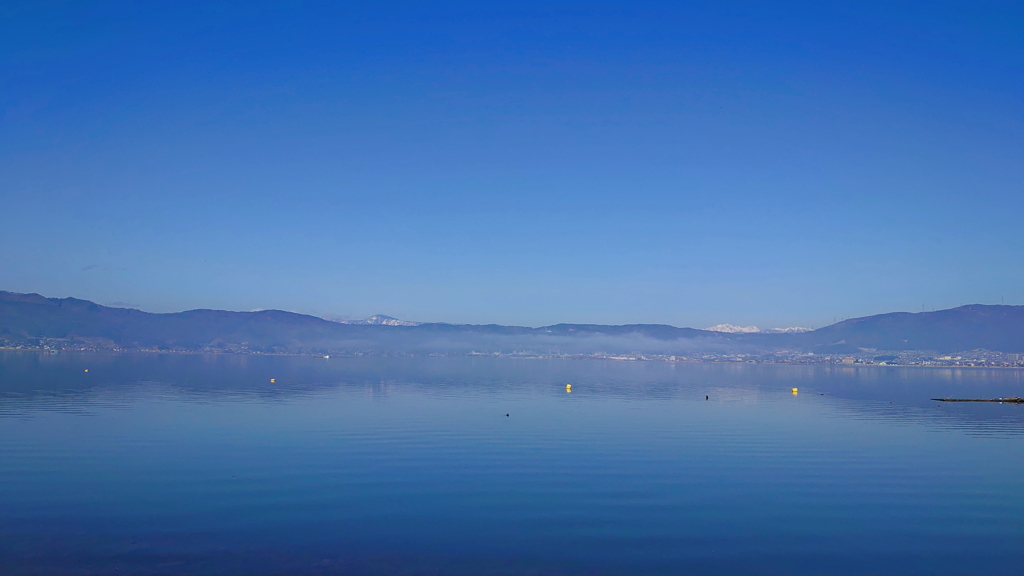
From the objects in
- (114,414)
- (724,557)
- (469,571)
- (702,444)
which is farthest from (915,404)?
(114,414)

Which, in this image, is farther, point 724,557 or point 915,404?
point 915,404

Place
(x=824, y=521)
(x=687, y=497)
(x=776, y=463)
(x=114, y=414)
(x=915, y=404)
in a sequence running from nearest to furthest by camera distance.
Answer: (x=824, y=521)
(x=687, y=497)
(x=776, y=463)
(x=114, y=414)
(x=915, y=404)

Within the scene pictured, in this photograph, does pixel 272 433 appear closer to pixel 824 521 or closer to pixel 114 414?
pixel 114 414

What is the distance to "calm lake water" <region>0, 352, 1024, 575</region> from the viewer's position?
18891 mm

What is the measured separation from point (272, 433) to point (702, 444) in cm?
2676

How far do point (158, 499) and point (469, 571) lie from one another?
13.5 metres

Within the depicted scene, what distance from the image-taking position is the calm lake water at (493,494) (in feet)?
62.0

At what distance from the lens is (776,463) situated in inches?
1371

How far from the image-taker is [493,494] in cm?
2625

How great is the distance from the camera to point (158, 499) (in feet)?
79.6

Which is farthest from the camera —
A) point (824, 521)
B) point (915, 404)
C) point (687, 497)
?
point (915, 404)

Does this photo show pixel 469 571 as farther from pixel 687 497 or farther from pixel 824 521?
pixel 824 521

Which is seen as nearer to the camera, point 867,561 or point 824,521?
point 867,561

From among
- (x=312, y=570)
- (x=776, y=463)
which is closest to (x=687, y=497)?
(x=776, y=463)
